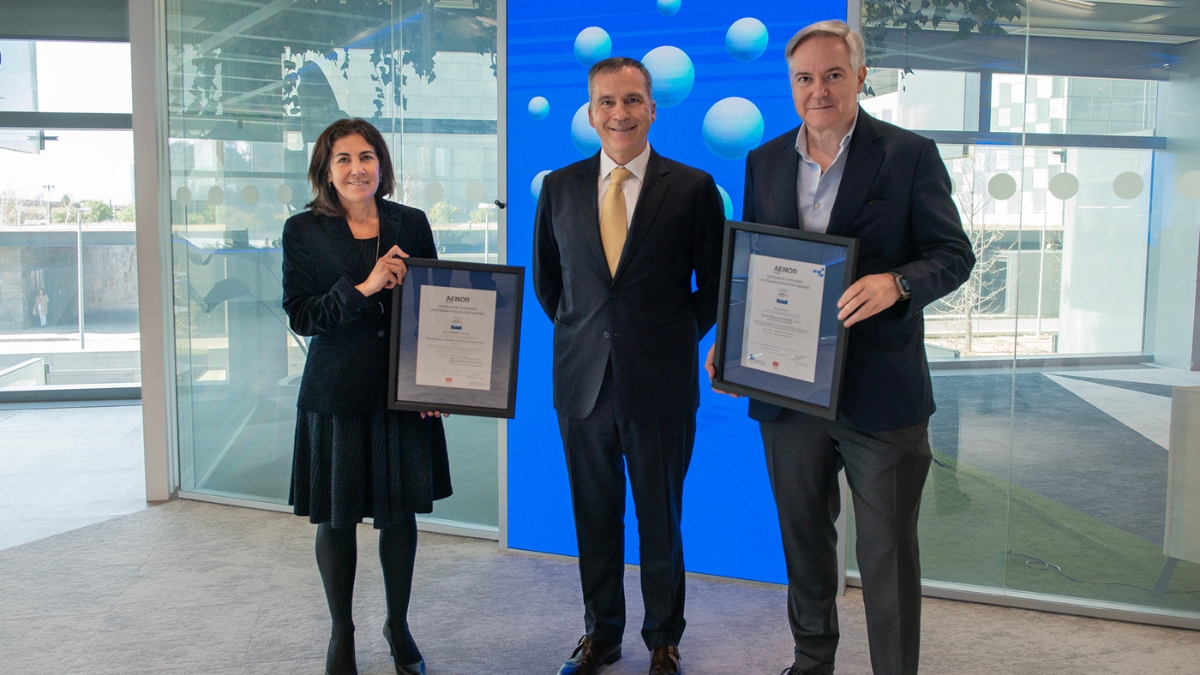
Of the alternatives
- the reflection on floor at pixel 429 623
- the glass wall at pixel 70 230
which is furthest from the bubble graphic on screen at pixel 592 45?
the glass wall at pixel 70 230

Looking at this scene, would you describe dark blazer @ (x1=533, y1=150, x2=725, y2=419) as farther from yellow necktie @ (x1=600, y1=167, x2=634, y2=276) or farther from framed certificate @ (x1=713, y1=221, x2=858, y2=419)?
framed certificate @ (x1=713, y1=221, x2=858, y2=419)

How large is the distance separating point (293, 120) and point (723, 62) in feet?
7.19

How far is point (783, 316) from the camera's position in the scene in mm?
2129

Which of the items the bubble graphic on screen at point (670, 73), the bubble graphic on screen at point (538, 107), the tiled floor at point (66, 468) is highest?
the bubble graphic on screen at point (670, 73)

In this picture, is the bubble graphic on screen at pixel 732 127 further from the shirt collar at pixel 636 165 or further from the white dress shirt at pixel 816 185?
the white dress shirt at pixel 816 185

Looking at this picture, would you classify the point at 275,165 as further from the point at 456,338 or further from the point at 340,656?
the point at 340,656

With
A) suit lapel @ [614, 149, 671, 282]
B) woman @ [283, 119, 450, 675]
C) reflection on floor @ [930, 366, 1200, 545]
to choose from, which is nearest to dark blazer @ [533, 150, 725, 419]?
suit lapel @ [614, 149, 671, 282]

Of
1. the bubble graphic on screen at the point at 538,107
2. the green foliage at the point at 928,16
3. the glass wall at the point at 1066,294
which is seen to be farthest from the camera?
the bubble graphic on screen at the point at 538,107

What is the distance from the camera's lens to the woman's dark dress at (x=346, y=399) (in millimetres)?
2480

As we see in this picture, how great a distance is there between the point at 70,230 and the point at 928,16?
23.8 feet

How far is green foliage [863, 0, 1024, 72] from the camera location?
3127mm

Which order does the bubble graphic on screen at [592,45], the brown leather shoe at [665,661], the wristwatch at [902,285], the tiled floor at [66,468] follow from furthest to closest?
the tiled floor at [66,468], the bubble graphic on screen at [592,45], the brown leather shoe at [665,661], the wristwatch at [902,285]

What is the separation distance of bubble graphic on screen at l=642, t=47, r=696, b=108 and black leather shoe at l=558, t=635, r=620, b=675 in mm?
1965

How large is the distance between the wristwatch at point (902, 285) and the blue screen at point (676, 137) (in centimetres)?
134
